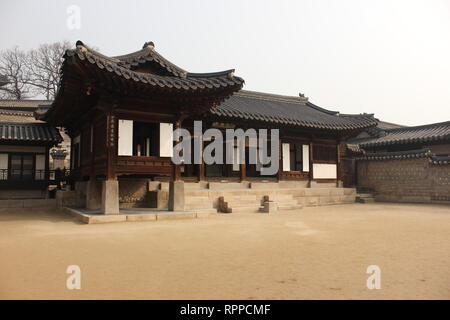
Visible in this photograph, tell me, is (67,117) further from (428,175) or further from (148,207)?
(428,175)

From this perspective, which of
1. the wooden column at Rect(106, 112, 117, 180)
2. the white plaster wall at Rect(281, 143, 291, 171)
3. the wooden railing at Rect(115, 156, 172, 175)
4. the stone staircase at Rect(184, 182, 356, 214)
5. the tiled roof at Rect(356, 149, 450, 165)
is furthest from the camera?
the tiled roof at Rect(356, 149, 450, 165)

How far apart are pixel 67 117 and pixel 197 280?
13.5 metres

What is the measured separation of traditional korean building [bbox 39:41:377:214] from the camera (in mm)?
10562

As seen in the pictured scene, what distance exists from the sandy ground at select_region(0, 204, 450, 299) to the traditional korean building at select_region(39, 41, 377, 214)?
2914mm

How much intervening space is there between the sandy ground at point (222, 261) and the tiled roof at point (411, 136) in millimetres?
14889

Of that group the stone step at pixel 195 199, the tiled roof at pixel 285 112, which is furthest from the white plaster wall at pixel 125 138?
the tiled roof at pixel 285 112

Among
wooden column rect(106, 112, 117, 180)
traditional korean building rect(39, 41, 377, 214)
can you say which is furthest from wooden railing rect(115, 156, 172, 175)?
wooden column rect(106, 112, 117, 180)

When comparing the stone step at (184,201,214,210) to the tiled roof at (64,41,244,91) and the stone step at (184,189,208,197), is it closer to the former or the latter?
the stone step at (184,189,208,197)

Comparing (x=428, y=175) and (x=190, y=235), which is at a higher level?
(x=428, y=175)

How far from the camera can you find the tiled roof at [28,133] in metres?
15.9

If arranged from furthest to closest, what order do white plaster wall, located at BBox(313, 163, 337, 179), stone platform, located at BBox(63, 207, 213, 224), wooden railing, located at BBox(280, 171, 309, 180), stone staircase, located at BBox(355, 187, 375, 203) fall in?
stone staircase, located at BBox(355, 187, 375, 203) < white plaster wall, located at BBox(313, 163, 337, 179) < wooden railing, located at BBox(280, 171, 309, 180) < stone platform, located at BBox(63, 207, 213, 224)
